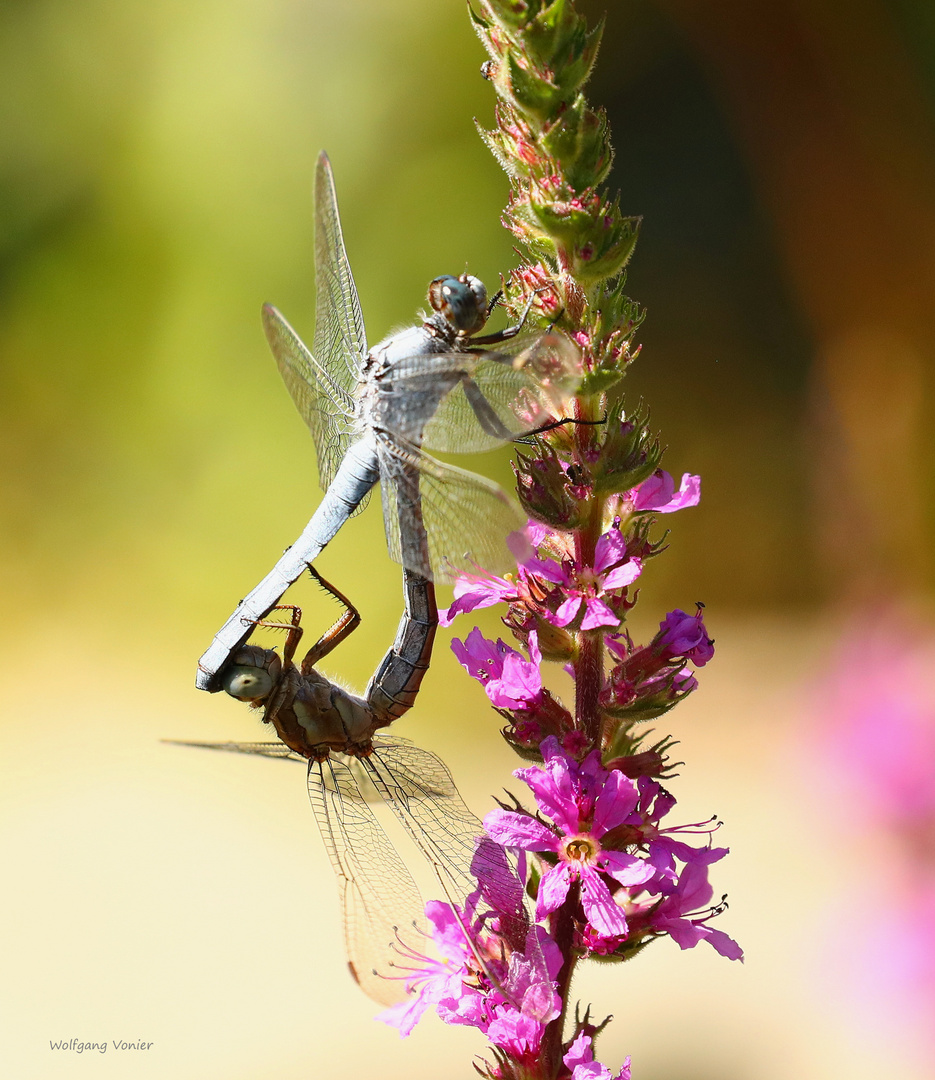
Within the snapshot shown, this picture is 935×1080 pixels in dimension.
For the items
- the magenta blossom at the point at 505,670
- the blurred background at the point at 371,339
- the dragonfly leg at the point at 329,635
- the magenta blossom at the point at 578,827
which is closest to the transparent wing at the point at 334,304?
the dragonfly leg at the point at 329,635

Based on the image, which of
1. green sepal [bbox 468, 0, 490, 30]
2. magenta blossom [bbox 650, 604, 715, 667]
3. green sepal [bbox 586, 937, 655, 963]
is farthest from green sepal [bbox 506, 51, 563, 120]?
green sepal [bbox 586, 937, 655, 963]

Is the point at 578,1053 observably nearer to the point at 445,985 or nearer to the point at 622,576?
the point at 445,985

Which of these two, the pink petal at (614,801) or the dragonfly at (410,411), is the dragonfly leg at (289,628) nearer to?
the dragonfly at (410,411)

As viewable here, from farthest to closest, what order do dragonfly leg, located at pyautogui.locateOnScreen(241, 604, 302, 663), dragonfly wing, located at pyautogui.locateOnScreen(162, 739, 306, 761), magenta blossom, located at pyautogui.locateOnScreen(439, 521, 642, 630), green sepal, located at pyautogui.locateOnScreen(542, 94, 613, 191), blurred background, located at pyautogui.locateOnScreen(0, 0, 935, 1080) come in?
blurred background, located at pyautogui.locateOnScreen(0, 0, 935, 1080) → dragonfly wing, located at pyautogui.locateOnScreen(162, 739, 306, 761) → dragonfly leg, located at pyautogui.locateOnScreen(241, 604, 302, 663) → magenta blossom, located at pyautogui.locateOnScreen(439, 521, 642, 630) → green sepal, located at pyautogui.locateOnScreen(542, 94, 613, 191)

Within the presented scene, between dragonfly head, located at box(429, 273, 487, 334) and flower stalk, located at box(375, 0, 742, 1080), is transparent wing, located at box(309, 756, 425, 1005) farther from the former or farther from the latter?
dragonfly head, located at box(429, 273, 487, 334)

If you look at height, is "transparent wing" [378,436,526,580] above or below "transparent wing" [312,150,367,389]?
below

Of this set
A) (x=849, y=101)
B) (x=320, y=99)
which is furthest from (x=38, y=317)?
(x=849, y=101)
